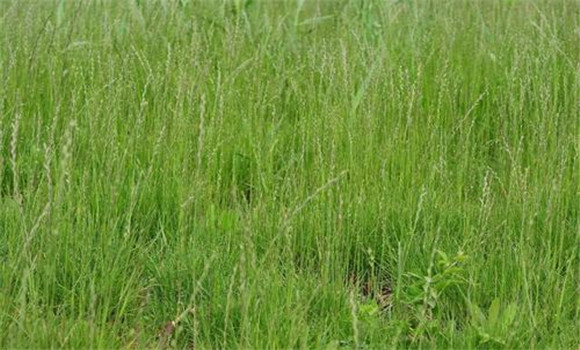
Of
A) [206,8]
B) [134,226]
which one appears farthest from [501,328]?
[206,8]

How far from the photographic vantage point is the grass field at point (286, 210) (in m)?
2.04

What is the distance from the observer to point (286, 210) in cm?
257

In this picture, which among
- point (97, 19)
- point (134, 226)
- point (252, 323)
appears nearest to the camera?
point (252, 323)

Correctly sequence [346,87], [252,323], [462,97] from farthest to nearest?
[462,97]
[346,87]
[252,323]

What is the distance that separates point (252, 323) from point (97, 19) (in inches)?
104

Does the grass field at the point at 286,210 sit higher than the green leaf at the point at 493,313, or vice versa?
the grass field at the point at 286,210

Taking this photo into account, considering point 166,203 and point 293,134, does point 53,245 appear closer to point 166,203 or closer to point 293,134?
point 166,203

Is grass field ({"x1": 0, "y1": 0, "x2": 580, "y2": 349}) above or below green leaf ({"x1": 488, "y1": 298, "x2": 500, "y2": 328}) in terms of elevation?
above

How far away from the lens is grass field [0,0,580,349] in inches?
80.4

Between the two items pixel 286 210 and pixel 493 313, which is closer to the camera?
pixel 493 313

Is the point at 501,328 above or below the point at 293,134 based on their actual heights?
below

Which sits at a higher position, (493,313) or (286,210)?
(286,210)

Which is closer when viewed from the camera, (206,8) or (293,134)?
(293,134)

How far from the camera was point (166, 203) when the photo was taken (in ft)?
8.43
